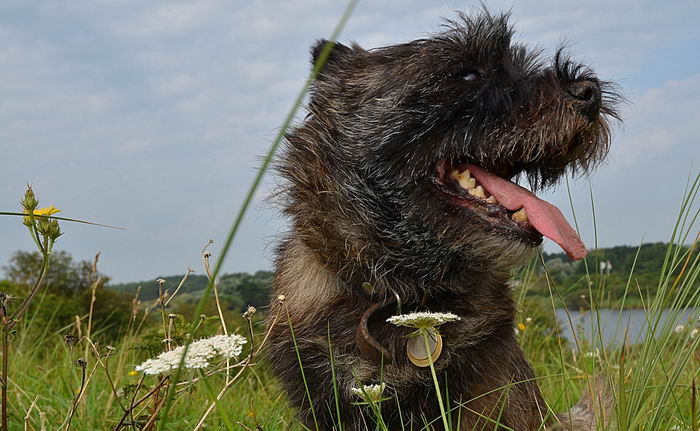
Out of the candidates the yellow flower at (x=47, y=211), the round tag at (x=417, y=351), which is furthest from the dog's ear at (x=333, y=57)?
the yellow flower at (x=47, y=211)

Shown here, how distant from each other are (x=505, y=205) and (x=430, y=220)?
1.11 ft

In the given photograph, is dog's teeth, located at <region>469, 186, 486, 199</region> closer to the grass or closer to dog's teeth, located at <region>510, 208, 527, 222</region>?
dog's teeth, located at <region>510, 208, 527, 222</region>

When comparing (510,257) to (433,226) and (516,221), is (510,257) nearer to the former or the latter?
(516,221)

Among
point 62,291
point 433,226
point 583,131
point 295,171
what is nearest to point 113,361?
point 295,171

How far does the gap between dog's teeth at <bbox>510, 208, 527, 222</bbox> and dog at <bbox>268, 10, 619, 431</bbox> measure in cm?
2

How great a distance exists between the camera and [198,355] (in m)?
1.71

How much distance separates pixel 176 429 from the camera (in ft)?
11.5

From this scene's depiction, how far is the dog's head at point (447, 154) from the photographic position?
9.50 feet

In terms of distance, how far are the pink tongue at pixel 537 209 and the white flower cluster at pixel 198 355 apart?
A: 1.51m

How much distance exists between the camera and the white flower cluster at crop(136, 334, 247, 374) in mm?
1638

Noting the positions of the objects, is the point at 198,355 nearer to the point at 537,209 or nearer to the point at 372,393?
the point at 372,393

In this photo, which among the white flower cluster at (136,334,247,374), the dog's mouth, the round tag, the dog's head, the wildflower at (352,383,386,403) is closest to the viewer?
the white flower cluster at (136,334,247,374)

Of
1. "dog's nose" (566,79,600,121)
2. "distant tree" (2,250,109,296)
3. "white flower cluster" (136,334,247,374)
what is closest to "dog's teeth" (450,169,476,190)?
"dog's nose" (566,79,600,121)

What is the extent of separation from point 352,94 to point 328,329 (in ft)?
4.38
